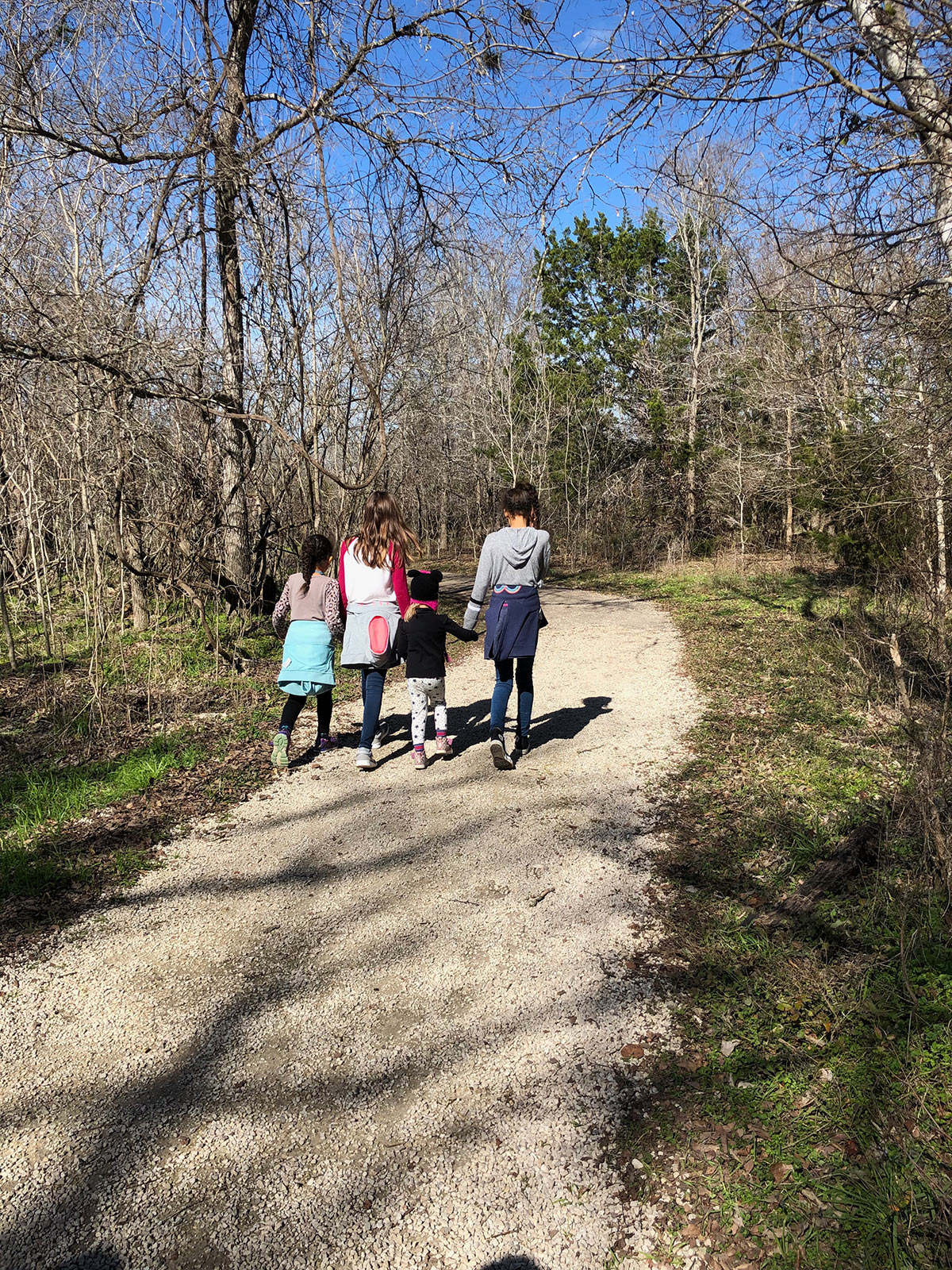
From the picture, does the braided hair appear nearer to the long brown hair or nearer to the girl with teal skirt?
the girl with teal skirt

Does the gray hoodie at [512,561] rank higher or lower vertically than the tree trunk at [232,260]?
lower

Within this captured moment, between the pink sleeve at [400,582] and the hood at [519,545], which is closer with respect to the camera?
the hood at [519,545]

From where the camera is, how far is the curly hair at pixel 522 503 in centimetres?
588

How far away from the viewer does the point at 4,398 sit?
7.24 m

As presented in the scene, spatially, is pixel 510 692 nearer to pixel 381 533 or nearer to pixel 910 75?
pixel 381 533

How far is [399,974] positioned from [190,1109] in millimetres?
1010

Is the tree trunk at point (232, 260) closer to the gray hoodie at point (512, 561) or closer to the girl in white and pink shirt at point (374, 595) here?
the girl in white and pink shirt at point (374, 595)

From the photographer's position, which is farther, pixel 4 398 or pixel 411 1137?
pixel 4 398

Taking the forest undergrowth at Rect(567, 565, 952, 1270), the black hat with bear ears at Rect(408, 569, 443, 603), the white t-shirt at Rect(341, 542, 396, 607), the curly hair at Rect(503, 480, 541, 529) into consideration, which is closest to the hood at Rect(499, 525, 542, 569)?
the curly hair at Rect(503, 480, 541, 529)

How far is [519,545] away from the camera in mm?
5785

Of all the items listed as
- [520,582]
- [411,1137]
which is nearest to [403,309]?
[520,582]

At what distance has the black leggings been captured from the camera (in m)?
6.09

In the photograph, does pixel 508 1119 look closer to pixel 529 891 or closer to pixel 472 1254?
pixel 472 1254

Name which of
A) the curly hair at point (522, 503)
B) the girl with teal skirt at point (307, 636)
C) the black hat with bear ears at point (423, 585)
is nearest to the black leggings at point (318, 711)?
the girl with teal skirt at point (307, 636)
